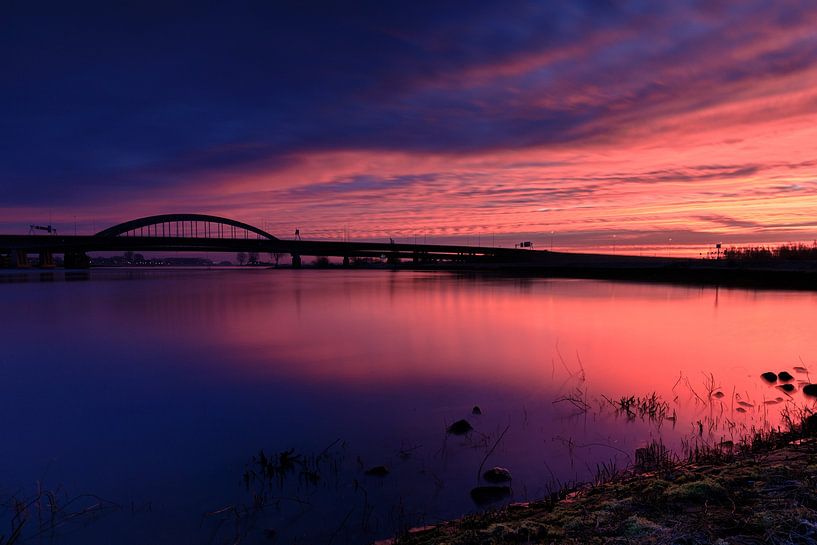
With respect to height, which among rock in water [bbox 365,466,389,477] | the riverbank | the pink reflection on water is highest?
the riverbank

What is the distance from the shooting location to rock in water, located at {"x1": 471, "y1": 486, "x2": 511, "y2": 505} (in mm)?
5750

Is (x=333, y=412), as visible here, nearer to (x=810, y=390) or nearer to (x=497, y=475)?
(x=497, y=475)

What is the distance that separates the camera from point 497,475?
634cm

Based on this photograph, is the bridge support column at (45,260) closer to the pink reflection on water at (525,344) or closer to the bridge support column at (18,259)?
the bridge support column at (18,259)

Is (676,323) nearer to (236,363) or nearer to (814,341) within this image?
(814,341)

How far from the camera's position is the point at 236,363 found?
1440cm

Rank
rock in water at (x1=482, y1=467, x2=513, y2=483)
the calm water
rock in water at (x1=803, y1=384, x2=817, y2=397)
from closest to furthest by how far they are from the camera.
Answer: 1. the calm water
2. rock in water at (x1=482, y1=467, x2=513, y2=483)
3. rock in water at (x1=803, y1=384, x2=817, y2=397)

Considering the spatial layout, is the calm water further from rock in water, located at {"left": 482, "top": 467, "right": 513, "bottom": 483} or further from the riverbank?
the riverbank

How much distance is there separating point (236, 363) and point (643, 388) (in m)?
11.4

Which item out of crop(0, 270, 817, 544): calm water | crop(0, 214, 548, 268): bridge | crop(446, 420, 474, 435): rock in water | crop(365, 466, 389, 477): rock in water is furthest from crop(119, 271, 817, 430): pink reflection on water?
crop(0, 214, 548, 268): bridge

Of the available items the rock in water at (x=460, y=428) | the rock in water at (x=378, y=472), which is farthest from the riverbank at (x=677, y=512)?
the rock in water at (x=460, y=428)

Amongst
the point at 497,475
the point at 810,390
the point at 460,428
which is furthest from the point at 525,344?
the point at 497,475

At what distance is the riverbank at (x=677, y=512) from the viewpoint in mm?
3598

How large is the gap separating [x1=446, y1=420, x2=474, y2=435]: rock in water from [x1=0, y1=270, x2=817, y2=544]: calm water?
7.3 inches
